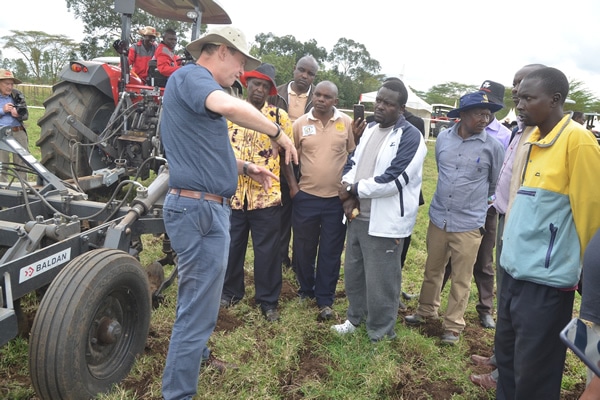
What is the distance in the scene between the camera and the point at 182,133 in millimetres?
2184

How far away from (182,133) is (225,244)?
59 centimetres

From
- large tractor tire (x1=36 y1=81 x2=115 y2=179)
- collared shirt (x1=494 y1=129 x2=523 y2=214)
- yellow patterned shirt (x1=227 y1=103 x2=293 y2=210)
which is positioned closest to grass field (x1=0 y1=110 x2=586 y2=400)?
yellow patterned shirt (x1=227 y1=103 x2=293 y2=210)

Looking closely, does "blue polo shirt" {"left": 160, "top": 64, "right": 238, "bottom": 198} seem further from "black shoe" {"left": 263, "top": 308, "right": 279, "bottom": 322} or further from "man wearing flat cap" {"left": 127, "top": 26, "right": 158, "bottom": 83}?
"man wearing flat cap" {"left": 127, "top": 26, "right": 158, "bottom": 83}

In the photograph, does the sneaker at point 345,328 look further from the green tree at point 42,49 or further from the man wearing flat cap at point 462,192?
the green tree at point 42,49

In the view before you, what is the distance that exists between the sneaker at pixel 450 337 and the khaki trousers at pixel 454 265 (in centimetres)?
3

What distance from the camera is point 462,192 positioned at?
10.9 feet

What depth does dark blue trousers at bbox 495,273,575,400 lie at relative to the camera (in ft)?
7.06

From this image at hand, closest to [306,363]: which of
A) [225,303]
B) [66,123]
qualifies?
[225,303]

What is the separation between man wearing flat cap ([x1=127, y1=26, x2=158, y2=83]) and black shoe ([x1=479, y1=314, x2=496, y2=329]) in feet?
18.5

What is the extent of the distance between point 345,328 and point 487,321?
1302 mm

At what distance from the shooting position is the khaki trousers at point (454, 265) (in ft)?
11.1

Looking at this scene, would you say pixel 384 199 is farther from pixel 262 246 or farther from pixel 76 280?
pixel 76 280

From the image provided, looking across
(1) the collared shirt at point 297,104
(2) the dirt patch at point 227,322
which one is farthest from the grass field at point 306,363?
(1) the collared shirt at point 297,104

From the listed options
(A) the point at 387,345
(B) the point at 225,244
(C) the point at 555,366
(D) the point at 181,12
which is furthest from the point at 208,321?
(D) the point at 181,12
